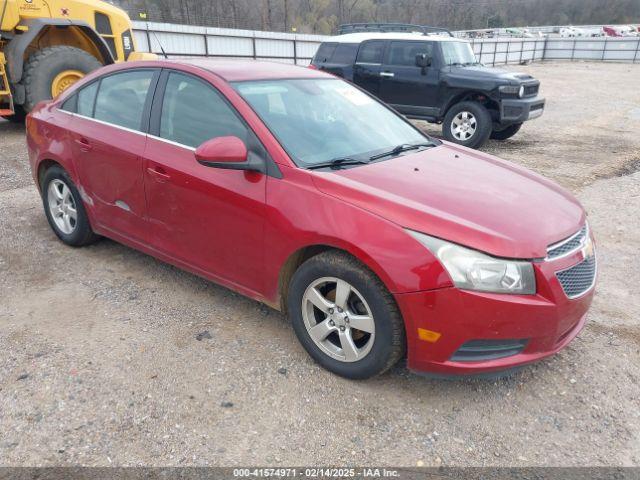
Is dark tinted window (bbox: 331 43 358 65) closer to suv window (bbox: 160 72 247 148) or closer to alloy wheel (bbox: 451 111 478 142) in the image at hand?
alloy wheel (bbox: 451 111 478 142)

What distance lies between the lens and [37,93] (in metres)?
7.99

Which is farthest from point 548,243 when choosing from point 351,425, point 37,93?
point 37,93

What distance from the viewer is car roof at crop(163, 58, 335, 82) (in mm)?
3354

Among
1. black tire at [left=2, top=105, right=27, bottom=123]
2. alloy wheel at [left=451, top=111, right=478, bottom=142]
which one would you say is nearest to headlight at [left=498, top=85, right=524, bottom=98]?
alloy wheel at [left=451, top=111, right=478, bottom=142]

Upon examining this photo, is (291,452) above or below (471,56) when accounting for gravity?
below

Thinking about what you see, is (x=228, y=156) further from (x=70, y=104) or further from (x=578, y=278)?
(x=70, y=104)

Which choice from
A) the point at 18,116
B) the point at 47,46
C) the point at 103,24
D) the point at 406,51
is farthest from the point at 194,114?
the point at 18,116

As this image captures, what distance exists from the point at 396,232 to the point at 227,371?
1.28m

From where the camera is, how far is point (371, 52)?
1003cm

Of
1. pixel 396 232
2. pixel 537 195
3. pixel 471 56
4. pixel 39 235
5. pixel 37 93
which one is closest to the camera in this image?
pixel 396 232

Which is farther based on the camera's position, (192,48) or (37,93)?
(192,48)

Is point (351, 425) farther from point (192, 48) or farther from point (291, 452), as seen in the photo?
point (192, 48)

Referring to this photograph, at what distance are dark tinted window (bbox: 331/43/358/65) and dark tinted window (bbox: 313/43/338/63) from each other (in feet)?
0.56

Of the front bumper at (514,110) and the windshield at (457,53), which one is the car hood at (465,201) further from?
the windshield at (457,53)
